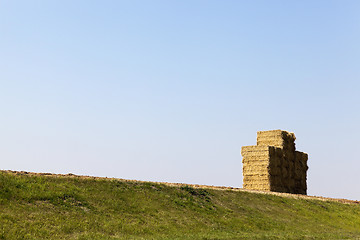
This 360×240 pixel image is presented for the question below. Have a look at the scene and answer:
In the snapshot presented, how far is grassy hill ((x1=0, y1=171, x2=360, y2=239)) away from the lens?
2558 centimetres

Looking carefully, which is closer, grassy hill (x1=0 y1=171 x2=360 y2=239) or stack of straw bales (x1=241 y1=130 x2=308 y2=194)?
grassy hill (x1=0 y1=171 x2=360 y2=239)

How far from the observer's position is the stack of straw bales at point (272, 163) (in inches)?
2154

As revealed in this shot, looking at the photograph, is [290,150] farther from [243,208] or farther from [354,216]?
[243,208]

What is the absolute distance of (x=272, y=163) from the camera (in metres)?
55.1

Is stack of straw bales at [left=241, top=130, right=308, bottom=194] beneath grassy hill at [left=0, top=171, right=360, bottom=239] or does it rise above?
above

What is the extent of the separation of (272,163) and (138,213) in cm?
2813

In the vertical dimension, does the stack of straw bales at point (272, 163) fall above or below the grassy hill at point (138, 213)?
above

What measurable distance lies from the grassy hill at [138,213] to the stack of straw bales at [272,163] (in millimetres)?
12017

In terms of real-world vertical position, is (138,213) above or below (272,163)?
below

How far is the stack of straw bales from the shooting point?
5472cm

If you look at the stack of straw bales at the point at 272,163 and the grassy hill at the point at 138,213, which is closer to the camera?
the grassy hill at the point at 138,213

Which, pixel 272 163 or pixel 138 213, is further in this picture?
pixel 272 163

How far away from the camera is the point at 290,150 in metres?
60.4

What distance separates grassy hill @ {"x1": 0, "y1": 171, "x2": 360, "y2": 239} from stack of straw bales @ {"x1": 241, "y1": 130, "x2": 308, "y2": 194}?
12.0 metres
